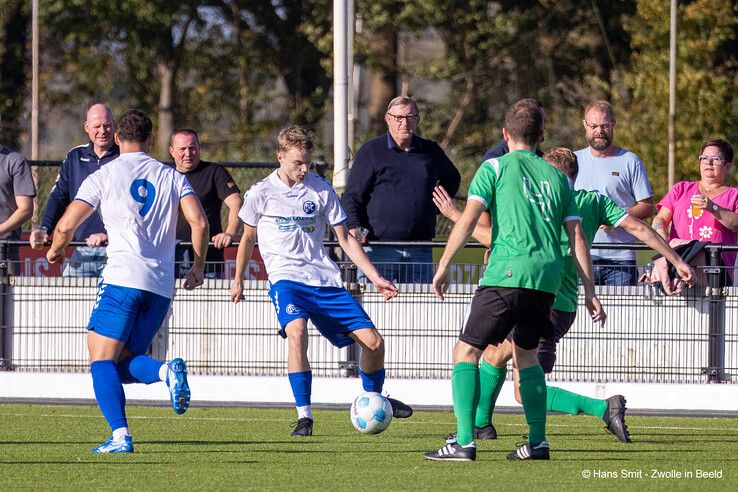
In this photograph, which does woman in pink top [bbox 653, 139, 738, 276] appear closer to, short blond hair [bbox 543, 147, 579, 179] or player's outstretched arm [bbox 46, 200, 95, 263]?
short blond hair [bbox 543, 147, 579, 179]

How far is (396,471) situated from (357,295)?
4.51 metres

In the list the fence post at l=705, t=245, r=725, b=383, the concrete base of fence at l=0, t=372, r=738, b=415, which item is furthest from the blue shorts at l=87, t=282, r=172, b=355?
the fence post at l=705, t=245, r=725, b=383

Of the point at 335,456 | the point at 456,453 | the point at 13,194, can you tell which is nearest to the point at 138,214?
the point at 335,456

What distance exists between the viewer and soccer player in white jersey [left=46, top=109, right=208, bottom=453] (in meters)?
8.63

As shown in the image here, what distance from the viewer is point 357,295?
12.4m

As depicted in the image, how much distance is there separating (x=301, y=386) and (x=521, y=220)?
265 centimetres

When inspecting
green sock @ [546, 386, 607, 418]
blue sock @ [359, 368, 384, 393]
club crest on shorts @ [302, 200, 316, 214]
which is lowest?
green sock @ [546, 386, 607, 418]

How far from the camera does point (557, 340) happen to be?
9.49 m

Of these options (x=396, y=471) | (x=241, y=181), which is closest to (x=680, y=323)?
(x=396, y=471)

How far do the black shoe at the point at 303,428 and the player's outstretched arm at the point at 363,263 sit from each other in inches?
41.1

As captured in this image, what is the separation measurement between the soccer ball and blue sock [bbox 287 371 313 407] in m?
0.67

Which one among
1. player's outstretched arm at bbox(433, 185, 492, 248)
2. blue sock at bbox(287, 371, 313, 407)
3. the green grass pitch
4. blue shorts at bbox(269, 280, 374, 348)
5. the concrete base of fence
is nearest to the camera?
the green grass pitch

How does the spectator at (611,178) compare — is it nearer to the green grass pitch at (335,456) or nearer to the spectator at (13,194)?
the green grass pitch at (335,456)

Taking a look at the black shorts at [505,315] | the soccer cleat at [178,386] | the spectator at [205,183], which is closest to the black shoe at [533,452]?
the black shorts at [505,315]
